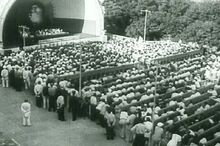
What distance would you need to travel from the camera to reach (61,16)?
151ft

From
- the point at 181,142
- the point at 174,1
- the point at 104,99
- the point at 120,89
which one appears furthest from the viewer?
the point at 174,1

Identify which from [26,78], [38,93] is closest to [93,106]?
[38,93]

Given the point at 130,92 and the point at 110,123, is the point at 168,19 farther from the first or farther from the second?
the point at 110,123

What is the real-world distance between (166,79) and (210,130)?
7.69m

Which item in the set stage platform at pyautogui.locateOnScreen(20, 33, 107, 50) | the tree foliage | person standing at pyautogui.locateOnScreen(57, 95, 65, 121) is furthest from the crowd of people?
the tree foliage

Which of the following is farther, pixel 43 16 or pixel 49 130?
pixel 43 16

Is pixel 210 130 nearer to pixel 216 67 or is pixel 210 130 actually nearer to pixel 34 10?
pixel 216 67

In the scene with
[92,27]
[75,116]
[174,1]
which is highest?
[174,1]

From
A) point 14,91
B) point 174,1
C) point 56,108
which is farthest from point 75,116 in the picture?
point 174,1

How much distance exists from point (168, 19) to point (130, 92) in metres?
21.8

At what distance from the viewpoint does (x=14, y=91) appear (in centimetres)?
2553

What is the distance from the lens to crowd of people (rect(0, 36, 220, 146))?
18422mm

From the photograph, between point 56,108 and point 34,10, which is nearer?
point 56,108

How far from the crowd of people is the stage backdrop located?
360 inches
